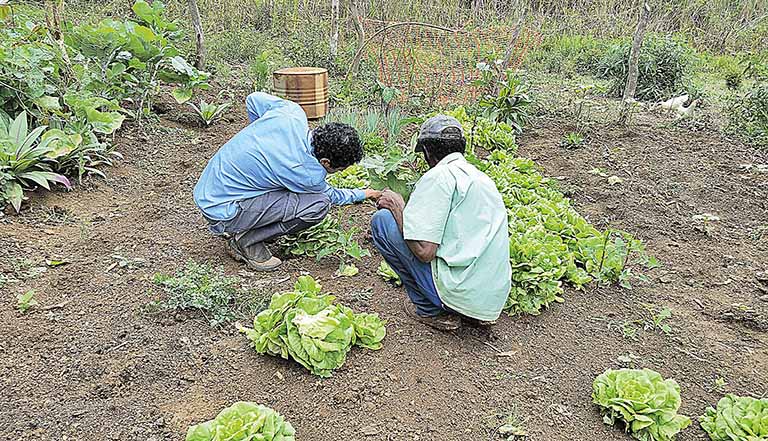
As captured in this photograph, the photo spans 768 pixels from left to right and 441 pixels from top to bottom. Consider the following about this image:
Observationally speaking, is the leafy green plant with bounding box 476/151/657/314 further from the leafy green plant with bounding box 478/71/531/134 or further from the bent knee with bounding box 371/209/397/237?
the leafy green plant with bounding box 478/71/531/134

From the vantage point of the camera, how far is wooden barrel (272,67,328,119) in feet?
19.7

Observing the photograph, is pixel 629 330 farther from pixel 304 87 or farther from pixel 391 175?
pixel 304 87

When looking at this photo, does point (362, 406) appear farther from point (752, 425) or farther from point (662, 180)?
point (662, 180)

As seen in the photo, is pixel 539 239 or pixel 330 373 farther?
pixel 539 239

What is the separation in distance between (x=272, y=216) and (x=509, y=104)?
12.0 ft

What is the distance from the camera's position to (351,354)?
278 centimetres

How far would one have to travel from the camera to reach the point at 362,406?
98.3 inches

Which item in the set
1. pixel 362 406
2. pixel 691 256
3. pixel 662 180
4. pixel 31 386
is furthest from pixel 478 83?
pixel 31 386

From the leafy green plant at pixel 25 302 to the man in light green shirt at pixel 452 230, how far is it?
185 cm

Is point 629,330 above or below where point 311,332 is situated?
below

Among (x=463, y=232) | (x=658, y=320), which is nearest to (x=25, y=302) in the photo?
(x=463, y=232)

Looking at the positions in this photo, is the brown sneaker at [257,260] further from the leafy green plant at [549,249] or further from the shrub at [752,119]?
the shrub at [752,119]

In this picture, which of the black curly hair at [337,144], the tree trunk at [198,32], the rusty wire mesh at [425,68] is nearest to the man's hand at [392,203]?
the black curly hair at [337,144]

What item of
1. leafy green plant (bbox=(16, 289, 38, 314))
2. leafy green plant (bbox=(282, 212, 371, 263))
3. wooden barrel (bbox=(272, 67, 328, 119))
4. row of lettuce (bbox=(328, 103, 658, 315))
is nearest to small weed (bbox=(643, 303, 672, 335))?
row of lettuce (bbox=(328, 103, 658, 315))
